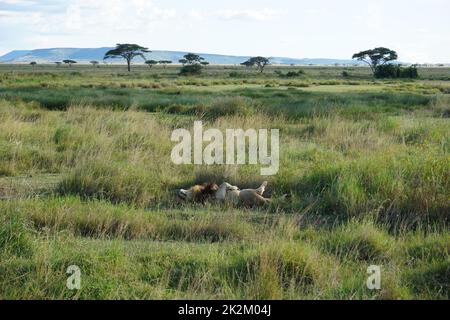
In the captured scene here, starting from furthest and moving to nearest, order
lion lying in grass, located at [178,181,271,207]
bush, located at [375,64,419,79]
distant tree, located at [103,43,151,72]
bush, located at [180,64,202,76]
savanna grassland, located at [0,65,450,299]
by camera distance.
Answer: distant tree, located at [103,43,151,72], bush, located at [180,64,202,76], bush, located at [375,64,419,79], lion lying in grass, located at [178,181,271,207], savanna grassland, located at [0,65,450,299]

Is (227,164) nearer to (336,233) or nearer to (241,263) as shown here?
(336,233)

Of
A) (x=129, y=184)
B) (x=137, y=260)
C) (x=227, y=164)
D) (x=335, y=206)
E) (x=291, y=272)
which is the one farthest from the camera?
(x=227, y=164)

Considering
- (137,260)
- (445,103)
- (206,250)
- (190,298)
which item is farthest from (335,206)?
(445,103)

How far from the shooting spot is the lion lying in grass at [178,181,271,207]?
7863 millimetres

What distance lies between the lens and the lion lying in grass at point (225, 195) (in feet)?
25.8

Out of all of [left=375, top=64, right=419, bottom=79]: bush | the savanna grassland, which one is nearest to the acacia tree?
[left=375, top=64, right=419, bottom=79]: bush

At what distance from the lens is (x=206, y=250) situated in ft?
19.0

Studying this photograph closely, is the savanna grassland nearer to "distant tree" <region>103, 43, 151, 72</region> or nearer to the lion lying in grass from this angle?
the lion lying in grass

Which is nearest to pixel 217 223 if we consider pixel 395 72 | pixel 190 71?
pixel 395 72

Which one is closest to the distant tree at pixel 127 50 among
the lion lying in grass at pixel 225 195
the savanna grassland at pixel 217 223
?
the savanna grassland at pixel 217 223

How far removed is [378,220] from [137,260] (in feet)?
10.1

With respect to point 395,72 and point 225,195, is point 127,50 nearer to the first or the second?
point 395,72
